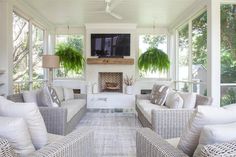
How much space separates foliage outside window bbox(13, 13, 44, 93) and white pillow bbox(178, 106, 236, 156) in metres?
4.44

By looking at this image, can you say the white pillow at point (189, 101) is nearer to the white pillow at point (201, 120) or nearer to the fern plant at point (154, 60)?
the white pillow at point (201, 120)

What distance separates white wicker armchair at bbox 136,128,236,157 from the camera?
1079 mm

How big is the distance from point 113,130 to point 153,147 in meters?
2.88

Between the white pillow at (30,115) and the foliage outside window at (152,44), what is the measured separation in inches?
255

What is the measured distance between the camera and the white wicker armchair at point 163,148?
108 cm

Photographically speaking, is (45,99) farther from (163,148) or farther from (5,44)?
(163,148)

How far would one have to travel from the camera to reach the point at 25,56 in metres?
5.85

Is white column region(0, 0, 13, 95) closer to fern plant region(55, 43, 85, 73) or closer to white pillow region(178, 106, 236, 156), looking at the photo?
fern plant region(55, 43, 85, 73)

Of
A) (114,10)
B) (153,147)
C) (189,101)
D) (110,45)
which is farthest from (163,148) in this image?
(110,45)

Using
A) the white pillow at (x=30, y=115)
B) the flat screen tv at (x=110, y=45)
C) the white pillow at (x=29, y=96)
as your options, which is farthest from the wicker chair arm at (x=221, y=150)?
the flat screen tv at (x=110, y=45)

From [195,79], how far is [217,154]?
4904mm

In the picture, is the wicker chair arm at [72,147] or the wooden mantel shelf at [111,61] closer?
the wicker chair arm at [72,147]

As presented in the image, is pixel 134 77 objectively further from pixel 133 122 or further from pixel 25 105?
pixel 25 105

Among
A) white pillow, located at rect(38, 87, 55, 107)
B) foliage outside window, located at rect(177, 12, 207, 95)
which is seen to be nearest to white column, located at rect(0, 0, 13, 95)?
white pillow, located at rect(38, 87, 55, 107)
